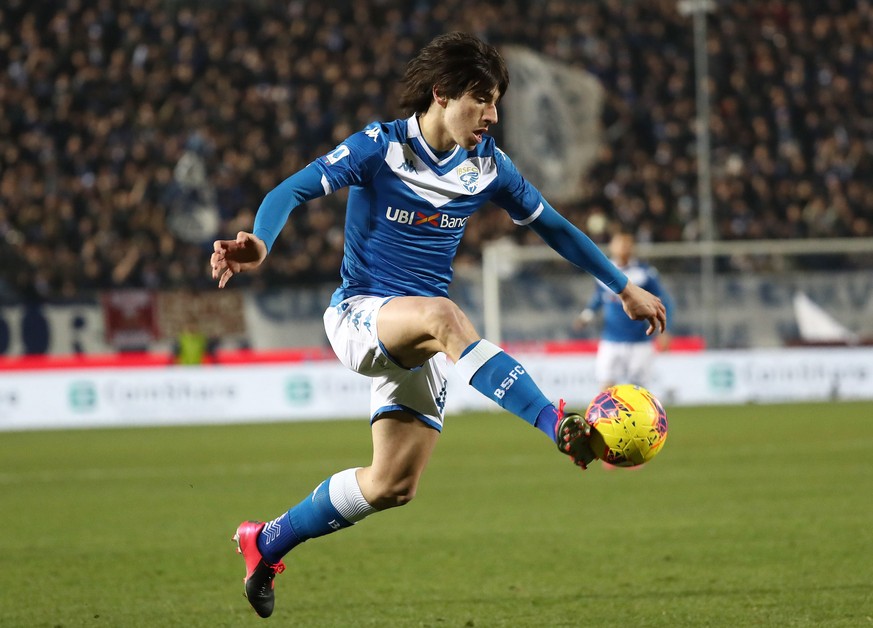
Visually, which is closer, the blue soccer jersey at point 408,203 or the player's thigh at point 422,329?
the player's thigh at point 422,329

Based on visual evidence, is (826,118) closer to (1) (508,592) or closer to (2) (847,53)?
(2) (847,53)

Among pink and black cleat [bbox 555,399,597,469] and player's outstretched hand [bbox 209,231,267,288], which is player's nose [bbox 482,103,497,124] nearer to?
player's outstretched hand [bbox 209,231,267,288]

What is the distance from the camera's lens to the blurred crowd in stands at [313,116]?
20781mm

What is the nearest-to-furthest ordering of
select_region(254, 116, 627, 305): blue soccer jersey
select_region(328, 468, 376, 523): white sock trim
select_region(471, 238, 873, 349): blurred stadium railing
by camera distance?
select_region(254, 116, 627, 305): blue soccer jersey → select_region(328, 468, 376, 523): white sock trim → select_region(471, 238, 873, 349): blurred stadium railing

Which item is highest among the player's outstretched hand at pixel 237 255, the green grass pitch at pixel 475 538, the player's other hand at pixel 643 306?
the player's outstretched hand at pixel 237 255

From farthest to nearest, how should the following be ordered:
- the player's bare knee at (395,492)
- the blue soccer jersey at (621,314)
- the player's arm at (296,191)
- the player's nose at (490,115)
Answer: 1. the blue soccer jersey at (621,314)
2. the player's bare knee at (395,492)
3. the player's nose at (490,115)
4. the player's arm at (296,191)

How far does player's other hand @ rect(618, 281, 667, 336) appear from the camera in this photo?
5160mm

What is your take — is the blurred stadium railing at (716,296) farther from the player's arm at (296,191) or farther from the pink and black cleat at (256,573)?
the player's arm at (296,191)

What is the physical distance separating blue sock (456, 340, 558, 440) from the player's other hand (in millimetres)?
891

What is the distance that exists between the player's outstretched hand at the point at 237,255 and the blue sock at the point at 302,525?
136cm

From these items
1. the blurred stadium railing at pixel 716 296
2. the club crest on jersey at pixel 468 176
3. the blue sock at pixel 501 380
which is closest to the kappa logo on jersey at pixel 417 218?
the club crest on jersey at pixel 468 176

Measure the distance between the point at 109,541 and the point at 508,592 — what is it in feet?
10.4

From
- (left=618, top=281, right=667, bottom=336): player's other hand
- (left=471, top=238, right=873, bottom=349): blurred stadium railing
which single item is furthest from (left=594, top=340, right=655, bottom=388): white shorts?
(left=618, top=281, right=667, bottom=336): player's other hand

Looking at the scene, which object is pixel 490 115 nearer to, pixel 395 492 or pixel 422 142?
pixel 422 142
